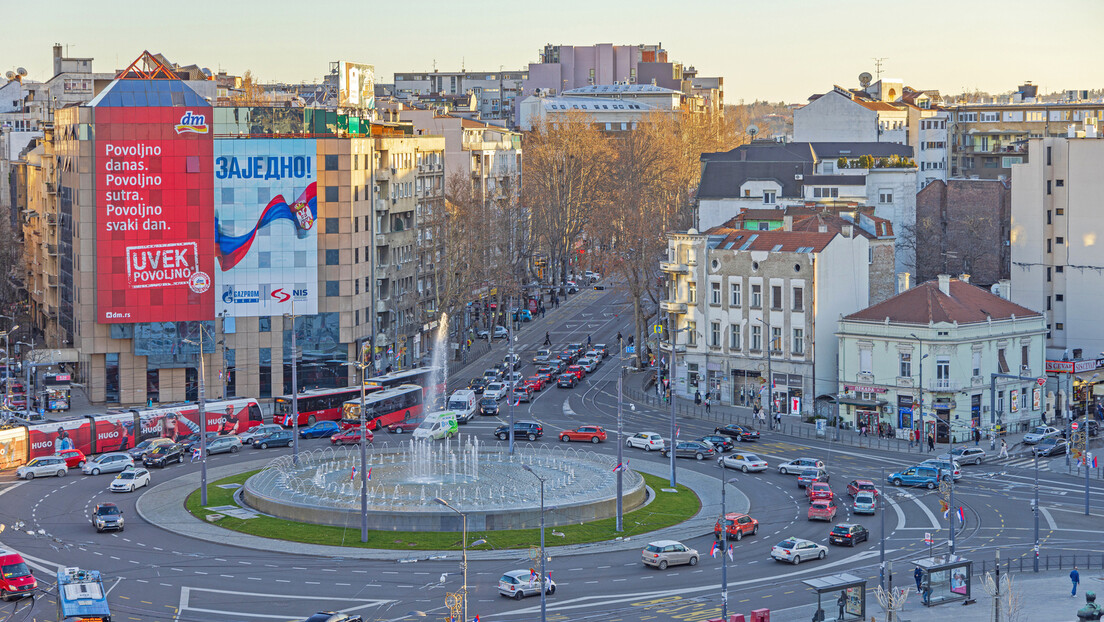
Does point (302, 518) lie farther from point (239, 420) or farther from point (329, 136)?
point (329, 136)

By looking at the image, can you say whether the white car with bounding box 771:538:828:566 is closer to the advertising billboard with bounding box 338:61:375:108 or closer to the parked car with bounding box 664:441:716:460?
the parked car with bounding box 664:441:716:460

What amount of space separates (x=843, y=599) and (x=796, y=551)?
35.9 ft

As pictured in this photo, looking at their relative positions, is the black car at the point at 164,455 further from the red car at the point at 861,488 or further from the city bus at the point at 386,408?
the red car at the point at 861,488

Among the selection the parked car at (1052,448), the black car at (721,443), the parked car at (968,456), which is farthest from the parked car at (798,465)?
the parked car at (1052,448)

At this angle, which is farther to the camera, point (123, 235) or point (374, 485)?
point (123, 235)

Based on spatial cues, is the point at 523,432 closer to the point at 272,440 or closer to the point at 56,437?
the point at 272,440

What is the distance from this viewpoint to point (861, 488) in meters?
87.3

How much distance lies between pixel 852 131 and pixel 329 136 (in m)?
88.5

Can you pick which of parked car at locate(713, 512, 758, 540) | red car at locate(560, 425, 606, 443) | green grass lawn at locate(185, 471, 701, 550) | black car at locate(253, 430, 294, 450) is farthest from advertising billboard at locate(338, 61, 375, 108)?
parked car at locate(713, 512, 758, 540)

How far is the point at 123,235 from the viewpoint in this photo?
122 m

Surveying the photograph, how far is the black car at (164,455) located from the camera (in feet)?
323

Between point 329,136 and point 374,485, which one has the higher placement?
point 329,136

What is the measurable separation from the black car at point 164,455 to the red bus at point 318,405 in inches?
517

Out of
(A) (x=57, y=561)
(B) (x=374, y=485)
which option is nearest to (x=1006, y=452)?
(B) (x=374, y=485)
